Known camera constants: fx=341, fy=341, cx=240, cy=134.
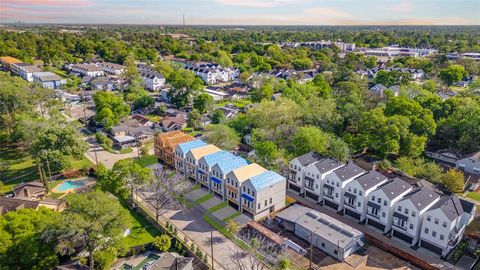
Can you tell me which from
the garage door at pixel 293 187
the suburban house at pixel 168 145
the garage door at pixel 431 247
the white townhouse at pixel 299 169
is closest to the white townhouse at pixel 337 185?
the white townhouse at pixel 299 169

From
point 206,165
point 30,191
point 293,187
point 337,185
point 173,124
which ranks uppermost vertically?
point 206,165

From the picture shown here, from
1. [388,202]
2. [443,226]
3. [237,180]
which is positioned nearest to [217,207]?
[237,180]

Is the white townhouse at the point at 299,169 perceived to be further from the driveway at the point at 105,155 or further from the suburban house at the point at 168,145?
the driveway at the point at 105,155

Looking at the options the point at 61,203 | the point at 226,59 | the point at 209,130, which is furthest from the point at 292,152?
the point at 226,59

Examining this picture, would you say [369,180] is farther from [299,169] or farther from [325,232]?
[325,232]

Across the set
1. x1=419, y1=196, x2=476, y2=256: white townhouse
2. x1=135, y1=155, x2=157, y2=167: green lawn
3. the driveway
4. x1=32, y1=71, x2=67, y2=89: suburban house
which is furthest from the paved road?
x1=32, y1=71, x2=67, y2=89: suburban house

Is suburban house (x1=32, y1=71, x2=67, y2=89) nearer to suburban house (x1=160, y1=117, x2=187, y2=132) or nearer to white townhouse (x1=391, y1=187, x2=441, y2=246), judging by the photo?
suburban house (x1=160, y1=117, x2=187, y2=132)

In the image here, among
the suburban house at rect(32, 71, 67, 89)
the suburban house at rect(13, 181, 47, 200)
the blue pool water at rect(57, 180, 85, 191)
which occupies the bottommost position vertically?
the blue pool water at rect(57, 180, 85, 191)
